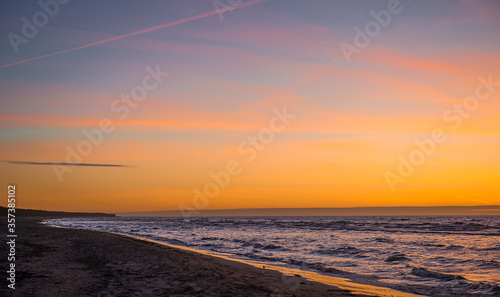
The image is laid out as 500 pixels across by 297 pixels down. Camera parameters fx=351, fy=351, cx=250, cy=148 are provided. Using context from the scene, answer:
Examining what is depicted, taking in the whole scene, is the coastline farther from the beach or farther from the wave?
the wave

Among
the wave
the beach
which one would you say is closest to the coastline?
the beach

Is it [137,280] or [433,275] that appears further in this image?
[433,275]

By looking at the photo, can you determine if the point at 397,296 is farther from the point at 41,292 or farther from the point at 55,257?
the point at 55,257

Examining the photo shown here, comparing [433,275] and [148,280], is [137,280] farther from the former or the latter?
[433,275]

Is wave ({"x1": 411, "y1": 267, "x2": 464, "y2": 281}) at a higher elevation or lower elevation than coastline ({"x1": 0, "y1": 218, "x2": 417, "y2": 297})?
lower

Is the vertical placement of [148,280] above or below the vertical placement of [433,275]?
above

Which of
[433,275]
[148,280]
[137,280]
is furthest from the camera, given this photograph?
[433,275]

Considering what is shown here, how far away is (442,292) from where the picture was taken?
14.0 m

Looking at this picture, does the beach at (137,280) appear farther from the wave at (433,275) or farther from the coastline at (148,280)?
the wave at (433,275)

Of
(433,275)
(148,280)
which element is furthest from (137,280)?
(433,275)

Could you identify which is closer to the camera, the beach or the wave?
the beach

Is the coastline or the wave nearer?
the coastline

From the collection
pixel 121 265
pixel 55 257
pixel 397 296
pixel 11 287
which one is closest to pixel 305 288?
pixel 397 296

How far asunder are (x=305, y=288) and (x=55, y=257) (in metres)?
12.3
